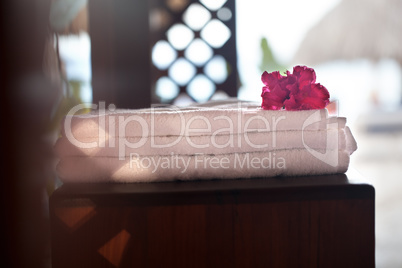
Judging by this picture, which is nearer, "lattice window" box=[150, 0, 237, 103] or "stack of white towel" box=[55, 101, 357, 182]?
"stack of white towel" box=[55, 101, 357, 182]

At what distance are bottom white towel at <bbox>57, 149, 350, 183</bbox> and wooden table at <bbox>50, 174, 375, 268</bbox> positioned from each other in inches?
2.8

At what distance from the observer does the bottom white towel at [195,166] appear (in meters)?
0.76

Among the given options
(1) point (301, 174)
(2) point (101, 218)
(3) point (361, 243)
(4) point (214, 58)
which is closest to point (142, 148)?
(2) point (101, 218)

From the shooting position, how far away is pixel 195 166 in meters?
0.76

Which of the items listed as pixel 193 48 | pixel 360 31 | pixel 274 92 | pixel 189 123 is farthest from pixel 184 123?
pixel 360 31

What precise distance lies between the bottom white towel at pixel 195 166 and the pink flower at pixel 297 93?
0.28ft

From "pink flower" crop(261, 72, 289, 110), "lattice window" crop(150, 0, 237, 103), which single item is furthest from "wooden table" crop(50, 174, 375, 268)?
"lattice window" crop(150, 0, 237, 103)

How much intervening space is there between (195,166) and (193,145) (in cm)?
3

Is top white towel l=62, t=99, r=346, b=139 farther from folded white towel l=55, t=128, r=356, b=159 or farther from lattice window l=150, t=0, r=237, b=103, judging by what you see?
lattice window l=150, t=0, r=237, b=103

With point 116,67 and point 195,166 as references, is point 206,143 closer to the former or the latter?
point 195,166

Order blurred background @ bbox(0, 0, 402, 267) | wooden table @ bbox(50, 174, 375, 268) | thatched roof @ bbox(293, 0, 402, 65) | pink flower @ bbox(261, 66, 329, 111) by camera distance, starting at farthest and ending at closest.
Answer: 1. thatched roof @ bbox(293, 0, 402, 65)
2. blurred background @ bbox(0, 0, 402, 267)
3. pink flower @ bbox(261, 66, 329, 111)
4. wooden table @ bbox(50, 174, 375, 268)

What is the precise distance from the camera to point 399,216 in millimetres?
2746

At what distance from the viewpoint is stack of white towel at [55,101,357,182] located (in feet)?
2.49

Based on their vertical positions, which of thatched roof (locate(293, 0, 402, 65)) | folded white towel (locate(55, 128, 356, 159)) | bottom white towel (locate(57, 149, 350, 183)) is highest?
thatched roof (locate(293, 0, 402, 65))
